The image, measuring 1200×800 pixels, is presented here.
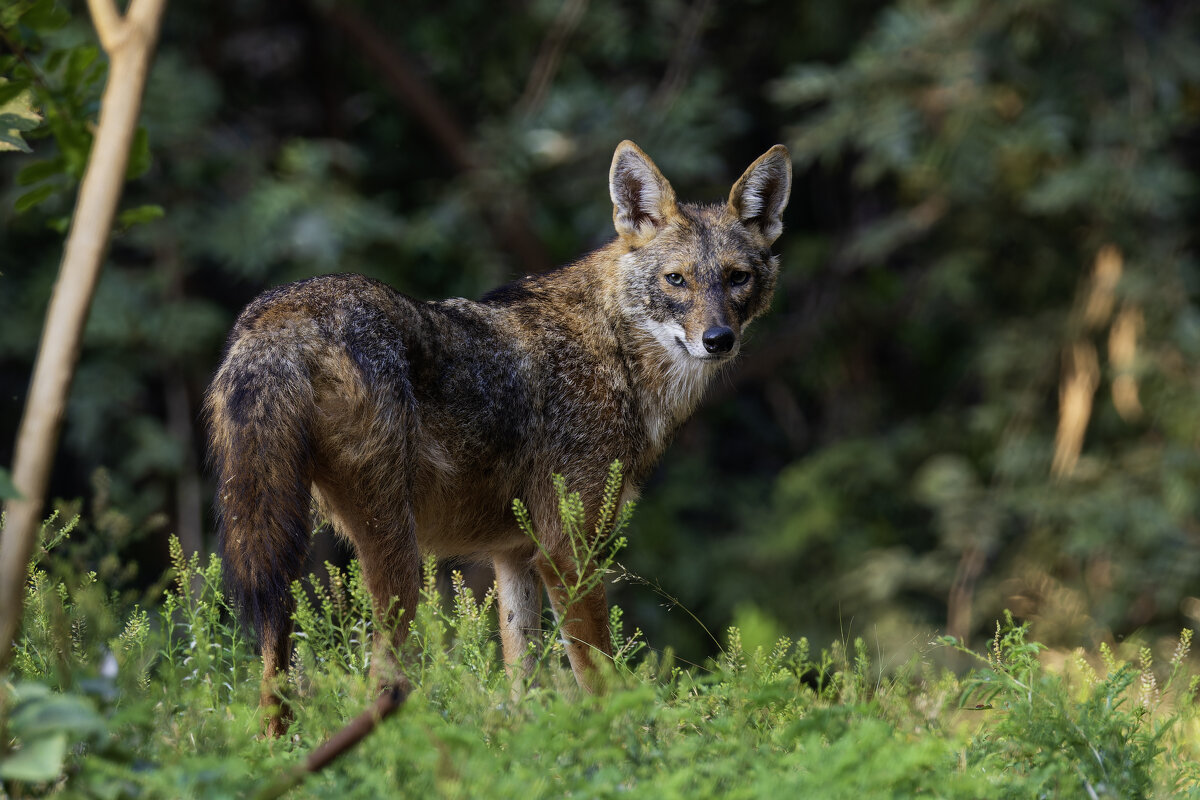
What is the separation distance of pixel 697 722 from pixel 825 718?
1.67ft

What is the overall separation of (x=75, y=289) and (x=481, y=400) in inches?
91.7

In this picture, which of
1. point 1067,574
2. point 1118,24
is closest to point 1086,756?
point 1067,574

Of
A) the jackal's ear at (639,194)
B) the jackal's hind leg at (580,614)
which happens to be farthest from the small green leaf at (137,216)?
the jackal's ear at (639,194)

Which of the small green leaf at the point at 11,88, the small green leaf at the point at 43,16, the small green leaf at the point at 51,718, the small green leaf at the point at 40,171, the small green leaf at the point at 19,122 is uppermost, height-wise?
the small green leaf at the point at 43,16

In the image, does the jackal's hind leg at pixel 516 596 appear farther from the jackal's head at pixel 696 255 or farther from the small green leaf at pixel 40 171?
the small green leaf at pixel 40 171

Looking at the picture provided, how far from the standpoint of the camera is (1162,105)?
10.9 metres

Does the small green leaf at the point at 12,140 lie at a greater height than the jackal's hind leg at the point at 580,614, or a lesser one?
greater

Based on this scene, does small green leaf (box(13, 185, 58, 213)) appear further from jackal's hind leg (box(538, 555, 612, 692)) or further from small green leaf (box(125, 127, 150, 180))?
jackal's hind leg (box(538, 555, 612, 692))

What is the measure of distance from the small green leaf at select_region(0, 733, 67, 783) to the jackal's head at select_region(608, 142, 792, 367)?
3659 millimetres

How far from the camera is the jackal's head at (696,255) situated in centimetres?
554

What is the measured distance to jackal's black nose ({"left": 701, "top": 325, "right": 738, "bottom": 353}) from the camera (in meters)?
5.41

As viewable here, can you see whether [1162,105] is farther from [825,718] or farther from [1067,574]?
[825,718]

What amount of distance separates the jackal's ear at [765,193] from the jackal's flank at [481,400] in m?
0.01

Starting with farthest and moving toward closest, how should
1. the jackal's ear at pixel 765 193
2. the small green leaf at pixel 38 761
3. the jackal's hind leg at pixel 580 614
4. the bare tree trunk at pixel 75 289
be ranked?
the jackal's ear at pixel 765 193 → the jackal's hind leg at pixel 580 614 → the bare tree trunk at pixel 75 289 → the small green leaf at pixel 38 761
